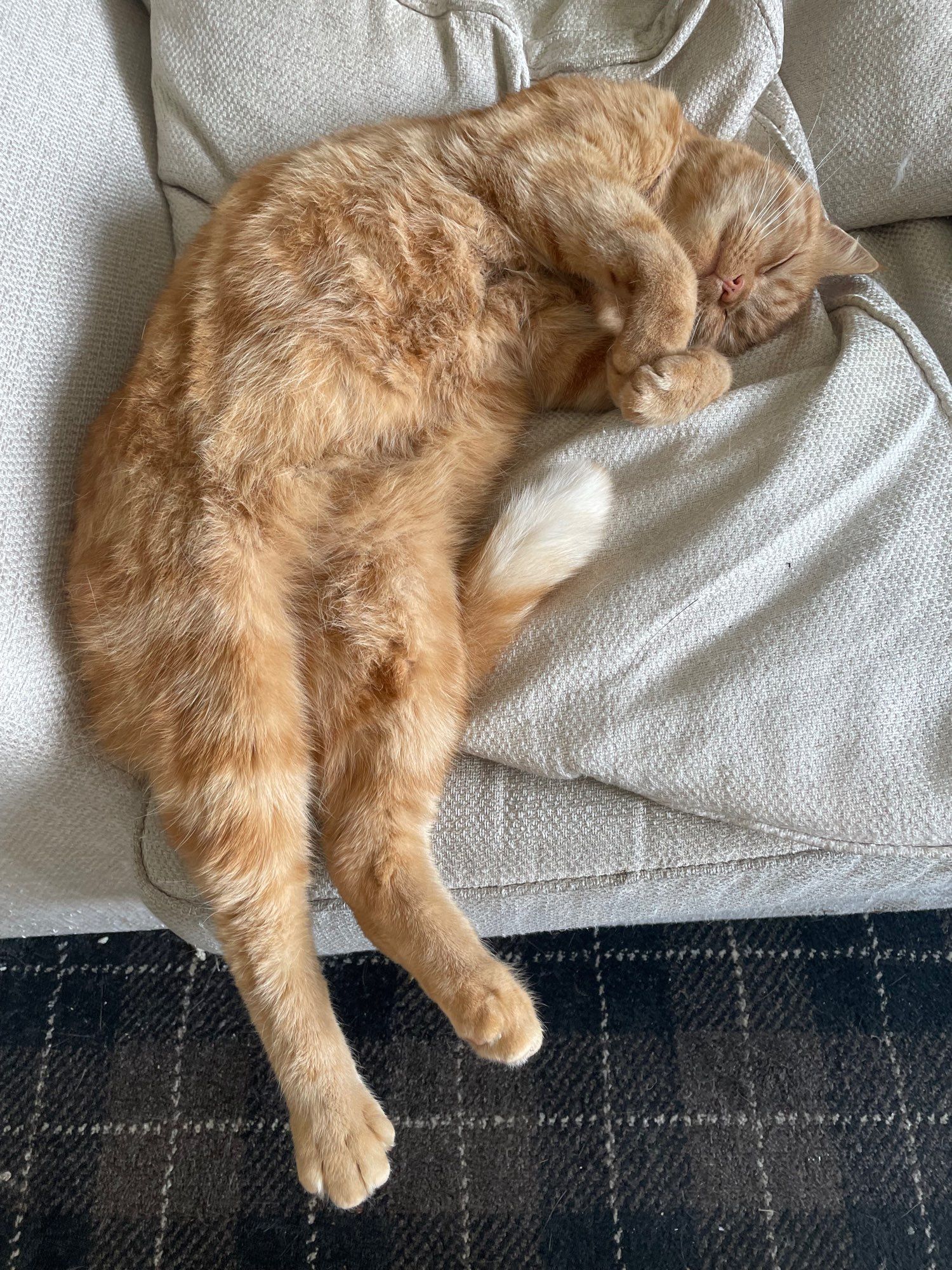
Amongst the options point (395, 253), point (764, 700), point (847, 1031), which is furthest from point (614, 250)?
point (847, 1031)

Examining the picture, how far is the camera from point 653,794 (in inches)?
45.2

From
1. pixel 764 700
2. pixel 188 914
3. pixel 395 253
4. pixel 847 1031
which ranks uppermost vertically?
pixel 395 253

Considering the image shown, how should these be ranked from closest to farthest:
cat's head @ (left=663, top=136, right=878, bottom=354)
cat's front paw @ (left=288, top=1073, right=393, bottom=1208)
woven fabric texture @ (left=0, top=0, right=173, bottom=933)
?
1. cat's front paw @ (left=288, top=1073, right=393, bottom=1208)
2. woven fabric texture @ (left=0, top=0, right=173, bottom=933)
3. cat's head @ (left=663, top=136, right=878, bottom=354)

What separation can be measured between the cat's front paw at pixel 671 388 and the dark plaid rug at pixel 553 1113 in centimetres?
100

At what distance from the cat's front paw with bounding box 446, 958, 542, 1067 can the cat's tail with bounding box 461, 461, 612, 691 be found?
0.42 meters

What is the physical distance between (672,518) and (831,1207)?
4.02 feet

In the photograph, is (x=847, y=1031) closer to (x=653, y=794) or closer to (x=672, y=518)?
(x=653, y=794)

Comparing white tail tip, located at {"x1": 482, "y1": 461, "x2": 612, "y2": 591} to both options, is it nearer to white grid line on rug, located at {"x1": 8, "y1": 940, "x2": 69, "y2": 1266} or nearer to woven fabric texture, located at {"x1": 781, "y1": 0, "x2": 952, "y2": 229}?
woven fabric texture, located at {"x1": 781, "y1": 0, "x2": 952, "y2": 229}

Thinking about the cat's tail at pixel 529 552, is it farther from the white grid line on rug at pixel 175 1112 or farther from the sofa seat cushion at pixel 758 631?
the white grid line on rug at pixel 175 1112

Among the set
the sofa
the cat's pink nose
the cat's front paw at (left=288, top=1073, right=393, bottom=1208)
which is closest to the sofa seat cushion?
the sofa

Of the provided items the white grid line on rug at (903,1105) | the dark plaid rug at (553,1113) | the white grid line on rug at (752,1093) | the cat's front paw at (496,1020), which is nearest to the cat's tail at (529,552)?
the cat's front paw at (496,1020)

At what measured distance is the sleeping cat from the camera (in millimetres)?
1106

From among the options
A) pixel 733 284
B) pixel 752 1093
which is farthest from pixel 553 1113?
pixel 733 284

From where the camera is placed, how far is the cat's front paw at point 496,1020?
1.05m
